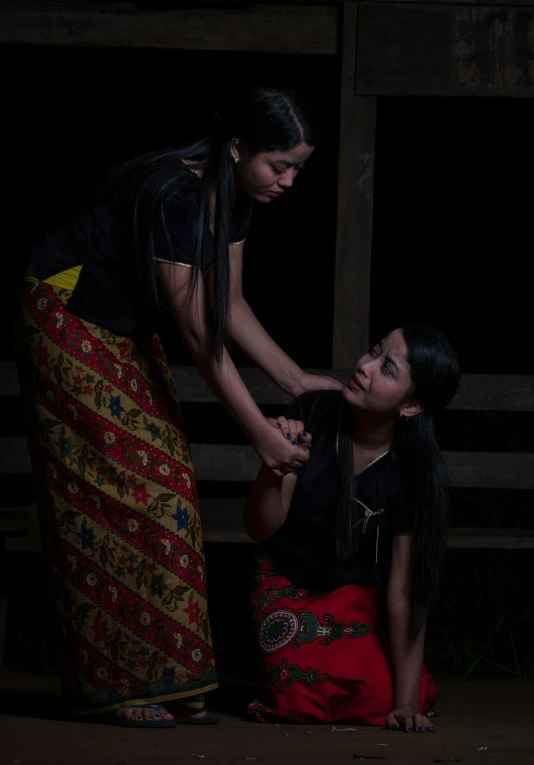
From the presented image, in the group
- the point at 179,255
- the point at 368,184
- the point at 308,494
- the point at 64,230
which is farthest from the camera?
the point at 368,184

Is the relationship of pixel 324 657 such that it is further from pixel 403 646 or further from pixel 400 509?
pixel 400 509

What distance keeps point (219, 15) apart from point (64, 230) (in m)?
1.71

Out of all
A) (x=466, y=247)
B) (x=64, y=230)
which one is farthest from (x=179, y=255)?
(x=466, y=247)

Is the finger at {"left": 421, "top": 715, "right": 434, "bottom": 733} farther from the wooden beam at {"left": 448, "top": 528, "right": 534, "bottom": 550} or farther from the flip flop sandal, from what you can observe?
the wooden beam at {"left": 448, "top": 528, "right": 534, "bottom": 550}

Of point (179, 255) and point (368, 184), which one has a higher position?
point (368, 184)

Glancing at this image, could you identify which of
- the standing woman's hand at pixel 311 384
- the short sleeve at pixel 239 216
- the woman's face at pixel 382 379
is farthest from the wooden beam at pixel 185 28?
the woman's face at pixel 382 379

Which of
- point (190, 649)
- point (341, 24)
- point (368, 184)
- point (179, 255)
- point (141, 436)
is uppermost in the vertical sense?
point (341, 24)

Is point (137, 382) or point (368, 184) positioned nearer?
point (137, 382)

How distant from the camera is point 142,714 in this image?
3127 mm

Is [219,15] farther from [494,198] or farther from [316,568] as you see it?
[494,198]

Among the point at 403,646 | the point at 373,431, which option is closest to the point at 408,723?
the point at 403,646

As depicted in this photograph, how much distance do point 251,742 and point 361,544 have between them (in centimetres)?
69

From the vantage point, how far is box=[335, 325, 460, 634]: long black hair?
3.26m

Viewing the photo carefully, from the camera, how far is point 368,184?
4.34 m
